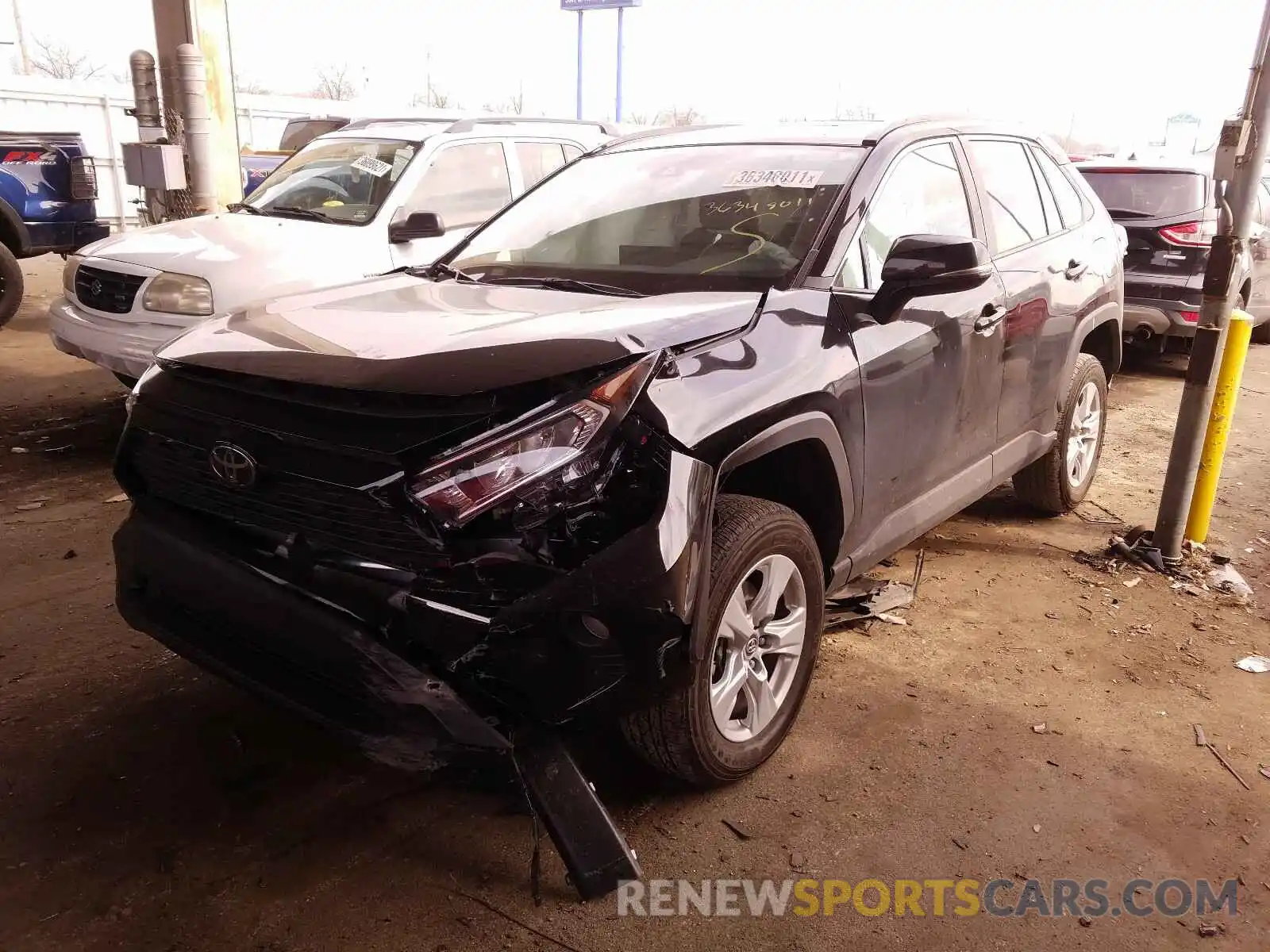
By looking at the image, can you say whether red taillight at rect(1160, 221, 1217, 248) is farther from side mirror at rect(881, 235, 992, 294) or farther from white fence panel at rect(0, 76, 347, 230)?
white fence panel at rect(0, 76, 347, 230)

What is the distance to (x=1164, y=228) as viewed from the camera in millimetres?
7809

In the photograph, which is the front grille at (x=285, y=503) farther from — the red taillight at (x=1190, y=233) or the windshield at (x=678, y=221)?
the red taillight at (x=1190, y=233)

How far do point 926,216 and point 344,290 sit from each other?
6.48 ft

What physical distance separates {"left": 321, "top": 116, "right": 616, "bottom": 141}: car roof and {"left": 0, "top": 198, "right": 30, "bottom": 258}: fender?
371cm

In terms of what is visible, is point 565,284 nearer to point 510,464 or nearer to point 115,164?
point 510,464

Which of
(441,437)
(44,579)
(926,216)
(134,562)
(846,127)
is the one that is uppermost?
(846,127)

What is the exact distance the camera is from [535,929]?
225 centimetres

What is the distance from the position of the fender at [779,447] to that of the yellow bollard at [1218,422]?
7.41ft

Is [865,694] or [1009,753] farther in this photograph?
[865,694]

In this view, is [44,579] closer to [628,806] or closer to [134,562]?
[134,562]

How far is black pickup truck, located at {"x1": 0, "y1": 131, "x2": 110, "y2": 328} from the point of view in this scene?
28.7ft

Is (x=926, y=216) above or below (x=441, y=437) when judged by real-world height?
above

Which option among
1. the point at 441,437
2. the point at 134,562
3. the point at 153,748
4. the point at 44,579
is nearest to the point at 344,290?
the point at 134,562

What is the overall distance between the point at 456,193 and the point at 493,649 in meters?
5.08
